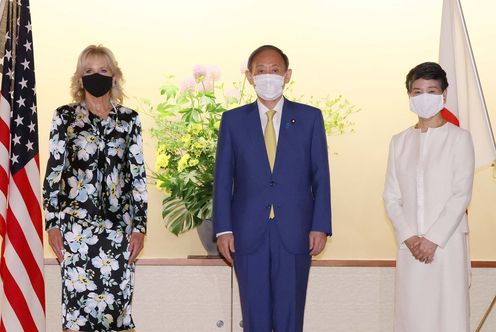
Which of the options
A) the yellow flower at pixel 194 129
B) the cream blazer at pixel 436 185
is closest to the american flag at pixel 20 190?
the yellow flower at pixel 194 129

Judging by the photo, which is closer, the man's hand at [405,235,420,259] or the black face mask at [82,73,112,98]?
the black face mask at [82,73,112,98]

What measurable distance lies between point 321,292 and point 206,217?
29.5 inches

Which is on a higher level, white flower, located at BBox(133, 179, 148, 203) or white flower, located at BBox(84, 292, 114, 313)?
white flower, located at BBox(133, 179, 148, 203)

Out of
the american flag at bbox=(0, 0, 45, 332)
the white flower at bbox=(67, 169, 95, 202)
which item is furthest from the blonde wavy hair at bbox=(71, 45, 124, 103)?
the american flag at bbox=(0, 0, 45, 332)

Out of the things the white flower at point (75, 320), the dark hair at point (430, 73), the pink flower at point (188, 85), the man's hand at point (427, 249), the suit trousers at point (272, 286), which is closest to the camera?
the white flower at point (75, 320)

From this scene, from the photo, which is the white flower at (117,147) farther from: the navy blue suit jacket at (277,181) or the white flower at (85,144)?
the navy blue suit jacket at (277,181)

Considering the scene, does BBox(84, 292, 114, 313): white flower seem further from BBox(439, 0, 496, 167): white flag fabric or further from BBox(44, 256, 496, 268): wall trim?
BBox(439, 0, 496, 167): white flag fabric

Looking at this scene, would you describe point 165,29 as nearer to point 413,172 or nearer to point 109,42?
point 109,42

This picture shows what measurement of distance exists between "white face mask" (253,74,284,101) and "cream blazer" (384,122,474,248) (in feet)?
2.30

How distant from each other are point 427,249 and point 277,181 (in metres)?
0.74

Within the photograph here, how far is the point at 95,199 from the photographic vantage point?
3682mm

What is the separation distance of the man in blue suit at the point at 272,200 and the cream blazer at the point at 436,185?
0.42m

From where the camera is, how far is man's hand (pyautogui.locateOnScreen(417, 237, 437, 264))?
151 inches

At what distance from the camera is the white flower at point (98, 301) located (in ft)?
12.0
